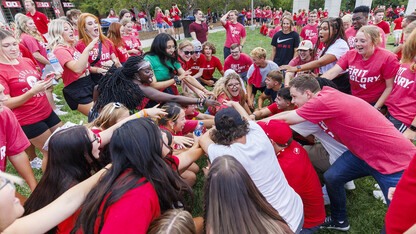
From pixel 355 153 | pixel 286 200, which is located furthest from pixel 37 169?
pixel 355 153

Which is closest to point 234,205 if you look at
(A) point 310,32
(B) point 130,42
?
(B) point 130,42

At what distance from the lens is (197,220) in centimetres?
223

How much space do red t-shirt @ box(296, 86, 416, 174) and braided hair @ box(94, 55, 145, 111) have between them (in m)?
2.15

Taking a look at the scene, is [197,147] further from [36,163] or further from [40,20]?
[40,20]

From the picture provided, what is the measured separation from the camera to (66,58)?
11.2 feet

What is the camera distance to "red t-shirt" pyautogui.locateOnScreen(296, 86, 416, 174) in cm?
202

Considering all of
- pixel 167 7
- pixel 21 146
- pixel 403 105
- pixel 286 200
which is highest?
pixel 167 7

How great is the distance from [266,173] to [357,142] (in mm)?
1037

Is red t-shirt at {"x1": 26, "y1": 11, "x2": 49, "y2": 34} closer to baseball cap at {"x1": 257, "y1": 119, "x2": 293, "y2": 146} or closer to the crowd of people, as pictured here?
the crowd of people

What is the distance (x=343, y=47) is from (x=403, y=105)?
1461 millimetres

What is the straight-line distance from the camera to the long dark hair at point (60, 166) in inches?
66.8

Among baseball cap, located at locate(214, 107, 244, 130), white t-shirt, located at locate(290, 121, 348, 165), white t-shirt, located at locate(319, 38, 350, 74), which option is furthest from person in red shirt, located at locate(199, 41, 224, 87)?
baseball cap, located at locate(214, 107, 244, 130)

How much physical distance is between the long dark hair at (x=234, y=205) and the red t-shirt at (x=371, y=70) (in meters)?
2.78

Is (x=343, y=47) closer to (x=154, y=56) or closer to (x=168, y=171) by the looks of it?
(x=154, y=56)
